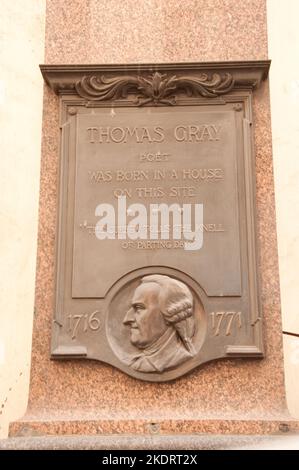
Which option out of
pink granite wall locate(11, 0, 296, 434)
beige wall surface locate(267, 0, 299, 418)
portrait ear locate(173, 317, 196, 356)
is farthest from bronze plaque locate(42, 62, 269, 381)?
beige wall surface locate(267, 0, 299, 418)

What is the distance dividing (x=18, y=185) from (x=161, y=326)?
188 centimetres

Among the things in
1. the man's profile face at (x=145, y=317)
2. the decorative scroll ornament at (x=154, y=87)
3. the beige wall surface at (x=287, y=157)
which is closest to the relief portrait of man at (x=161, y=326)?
the man's profile face at (x=145, y=317)

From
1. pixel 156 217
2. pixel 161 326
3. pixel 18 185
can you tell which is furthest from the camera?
pixel 18 185

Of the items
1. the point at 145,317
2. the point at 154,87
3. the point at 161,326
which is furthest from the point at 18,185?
the point at 161,326

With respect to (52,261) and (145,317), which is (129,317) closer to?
(145,317)

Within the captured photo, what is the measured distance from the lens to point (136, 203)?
6211mm

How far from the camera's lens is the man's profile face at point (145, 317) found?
581 cm

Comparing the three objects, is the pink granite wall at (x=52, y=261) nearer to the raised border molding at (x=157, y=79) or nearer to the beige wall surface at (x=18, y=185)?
the beige wall surface at (x=18, y=185)

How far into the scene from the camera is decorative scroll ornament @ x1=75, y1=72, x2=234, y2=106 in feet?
21.1

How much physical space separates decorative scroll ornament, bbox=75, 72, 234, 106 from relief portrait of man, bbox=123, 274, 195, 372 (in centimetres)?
180

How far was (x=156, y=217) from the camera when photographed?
6.17 m

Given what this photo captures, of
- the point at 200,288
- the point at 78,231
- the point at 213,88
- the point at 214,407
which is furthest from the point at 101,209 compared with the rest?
the point at 214,407
